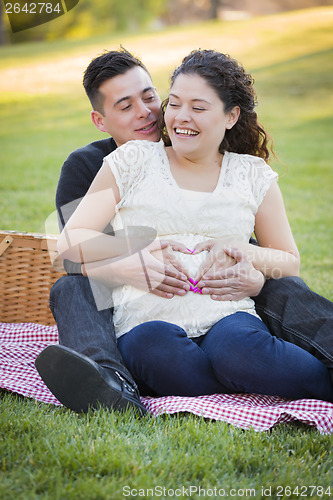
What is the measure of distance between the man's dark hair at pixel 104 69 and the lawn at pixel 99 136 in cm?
136

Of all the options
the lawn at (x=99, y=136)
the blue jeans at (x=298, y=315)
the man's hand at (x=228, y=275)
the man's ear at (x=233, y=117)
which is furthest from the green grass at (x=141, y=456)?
the man's ear at (x=233, y=117)

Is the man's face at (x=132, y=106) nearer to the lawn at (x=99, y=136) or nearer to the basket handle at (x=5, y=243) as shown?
the basket handle at (x=5, y=243)

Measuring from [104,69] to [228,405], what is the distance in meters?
1.51

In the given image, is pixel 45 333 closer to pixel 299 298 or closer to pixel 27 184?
pixel 299 298

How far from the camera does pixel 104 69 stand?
265cm

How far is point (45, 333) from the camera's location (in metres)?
2.73

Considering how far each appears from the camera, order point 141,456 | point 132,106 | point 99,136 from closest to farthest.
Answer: point 141,456 < point 132,106 < point 99,136

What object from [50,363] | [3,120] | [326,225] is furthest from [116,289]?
[3,120]

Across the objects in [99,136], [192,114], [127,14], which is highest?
[192,114]

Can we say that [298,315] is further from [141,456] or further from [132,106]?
[132,106]

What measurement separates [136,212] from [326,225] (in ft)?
11.8

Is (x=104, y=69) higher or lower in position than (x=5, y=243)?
higher

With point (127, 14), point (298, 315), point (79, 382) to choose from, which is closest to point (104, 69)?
point (298, 315)

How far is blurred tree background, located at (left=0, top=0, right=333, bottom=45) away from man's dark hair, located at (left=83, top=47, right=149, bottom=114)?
62.0 ft
